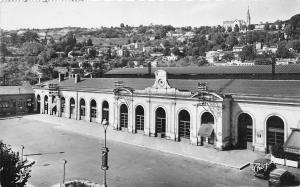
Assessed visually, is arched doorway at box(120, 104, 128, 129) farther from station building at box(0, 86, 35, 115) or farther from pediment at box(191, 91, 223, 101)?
station building at box(0, 86, 35, 115)

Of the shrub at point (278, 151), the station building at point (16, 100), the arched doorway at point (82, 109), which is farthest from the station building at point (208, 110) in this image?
→ the station building at point (16, 100)

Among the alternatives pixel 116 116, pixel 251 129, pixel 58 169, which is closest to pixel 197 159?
pixel 251 129

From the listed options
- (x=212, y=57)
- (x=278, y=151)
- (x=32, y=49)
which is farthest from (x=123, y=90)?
(x=32, y=49)

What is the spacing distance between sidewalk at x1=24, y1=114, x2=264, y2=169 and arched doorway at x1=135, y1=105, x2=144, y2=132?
134cm

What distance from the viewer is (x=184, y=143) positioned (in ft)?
117

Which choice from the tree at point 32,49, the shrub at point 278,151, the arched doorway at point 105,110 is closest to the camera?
the shrub at point 278,151

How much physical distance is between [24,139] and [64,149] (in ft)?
28.5

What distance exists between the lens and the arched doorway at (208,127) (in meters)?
33.0


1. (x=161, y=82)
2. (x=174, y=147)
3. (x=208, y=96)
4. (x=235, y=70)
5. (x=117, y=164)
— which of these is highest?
(x=235, y=70)

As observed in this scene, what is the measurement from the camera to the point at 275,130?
99.5ft

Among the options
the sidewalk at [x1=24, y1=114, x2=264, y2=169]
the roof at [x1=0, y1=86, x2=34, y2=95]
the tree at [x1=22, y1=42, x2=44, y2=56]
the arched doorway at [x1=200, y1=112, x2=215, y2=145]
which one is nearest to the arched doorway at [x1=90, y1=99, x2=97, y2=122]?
the sidewalk at [x1=24, y1=114, x2=264, y2=169]

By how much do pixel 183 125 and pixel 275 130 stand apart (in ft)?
36.0

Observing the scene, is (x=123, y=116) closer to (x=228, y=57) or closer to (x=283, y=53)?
(x=283, y=53)

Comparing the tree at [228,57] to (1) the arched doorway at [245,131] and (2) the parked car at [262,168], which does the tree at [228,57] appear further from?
(2) the parked car at [262,168]
